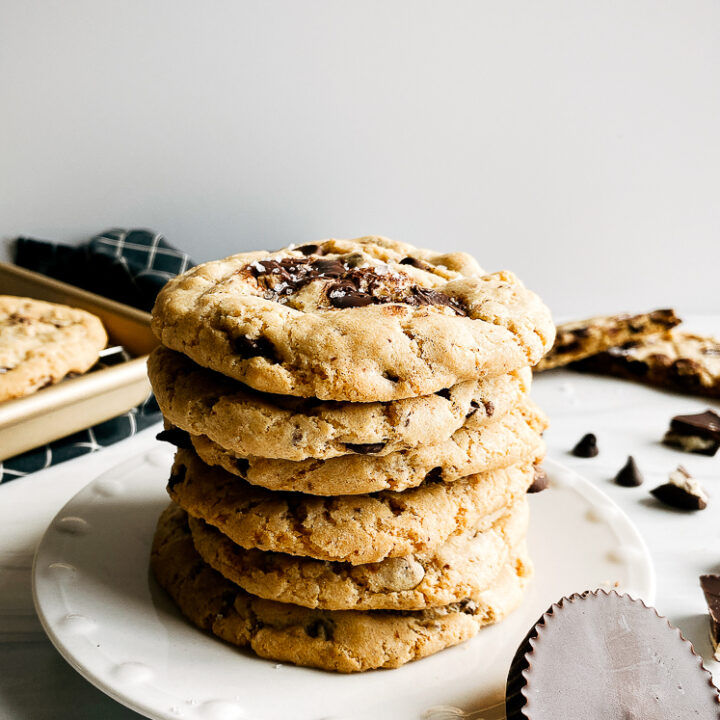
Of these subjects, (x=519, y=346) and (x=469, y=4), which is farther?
(x=469, y=4)

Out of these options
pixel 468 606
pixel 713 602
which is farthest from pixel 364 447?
pixel 713 602

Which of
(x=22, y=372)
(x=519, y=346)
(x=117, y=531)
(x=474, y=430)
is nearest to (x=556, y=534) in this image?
(x=474, y=430)

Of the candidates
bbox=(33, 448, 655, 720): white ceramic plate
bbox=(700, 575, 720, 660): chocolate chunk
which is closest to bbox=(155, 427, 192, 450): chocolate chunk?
bbox=(33, 448, 655, 720): white ceramic plate

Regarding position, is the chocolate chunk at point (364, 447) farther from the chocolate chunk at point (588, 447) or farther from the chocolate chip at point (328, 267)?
the chocolate chunk at point (588, 447)

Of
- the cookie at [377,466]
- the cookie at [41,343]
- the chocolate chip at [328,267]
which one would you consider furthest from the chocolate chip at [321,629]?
the cookie at [41,343]

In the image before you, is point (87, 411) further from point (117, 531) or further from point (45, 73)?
point (45, 73)

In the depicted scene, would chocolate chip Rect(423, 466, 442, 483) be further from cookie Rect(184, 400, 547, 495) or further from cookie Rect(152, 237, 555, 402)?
cookie Rect(152, 237, 555, 402)
